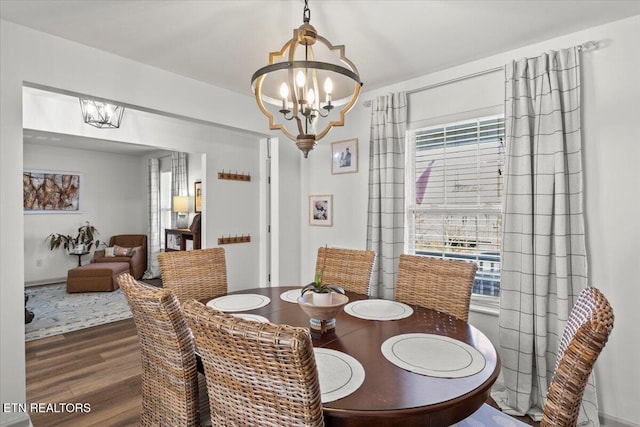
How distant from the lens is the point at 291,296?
215 centimetres

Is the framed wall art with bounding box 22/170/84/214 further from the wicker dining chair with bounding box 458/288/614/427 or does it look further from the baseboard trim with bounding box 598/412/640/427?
the baseboard trim with bounding box 598/412/640/427

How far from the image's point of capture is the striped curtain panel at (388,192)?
3.03 metres

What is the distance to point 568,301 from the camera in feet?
7.15

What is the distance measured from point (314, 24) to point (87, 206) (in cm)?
650

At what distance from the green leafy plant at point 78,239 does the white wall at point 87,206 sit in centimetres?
8

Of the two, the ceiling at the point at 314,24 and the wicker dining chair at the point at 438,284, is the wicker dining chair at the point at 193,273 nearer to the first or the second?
the wicker dining chair at the point at 438,284

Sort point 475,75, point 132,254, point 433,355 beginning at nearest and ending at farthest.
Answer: point 433,355, point 475,75, point 132,254

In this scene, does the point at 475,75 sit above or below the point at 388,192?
above

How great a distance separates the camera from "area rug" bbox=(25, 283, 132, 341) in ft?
12.6

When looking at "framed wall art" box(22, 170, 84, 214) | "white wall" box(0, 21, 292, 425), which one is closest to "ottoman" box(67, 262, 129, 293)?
"framed wall art" box(22, 170, 84, 214)

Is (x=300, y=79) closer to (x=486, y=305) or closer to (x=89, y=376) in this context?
(x=486, y=305)

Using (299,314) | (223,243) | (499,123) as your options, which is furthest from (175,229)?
(499,123)

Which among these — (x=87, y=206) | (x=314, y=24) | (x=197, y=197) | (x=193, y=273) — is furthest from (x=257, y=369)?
(x=87, y=206)

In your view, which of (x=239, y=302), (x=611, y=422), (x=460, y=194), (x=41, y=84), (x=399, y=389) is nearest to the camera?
(x=399, y=389)
